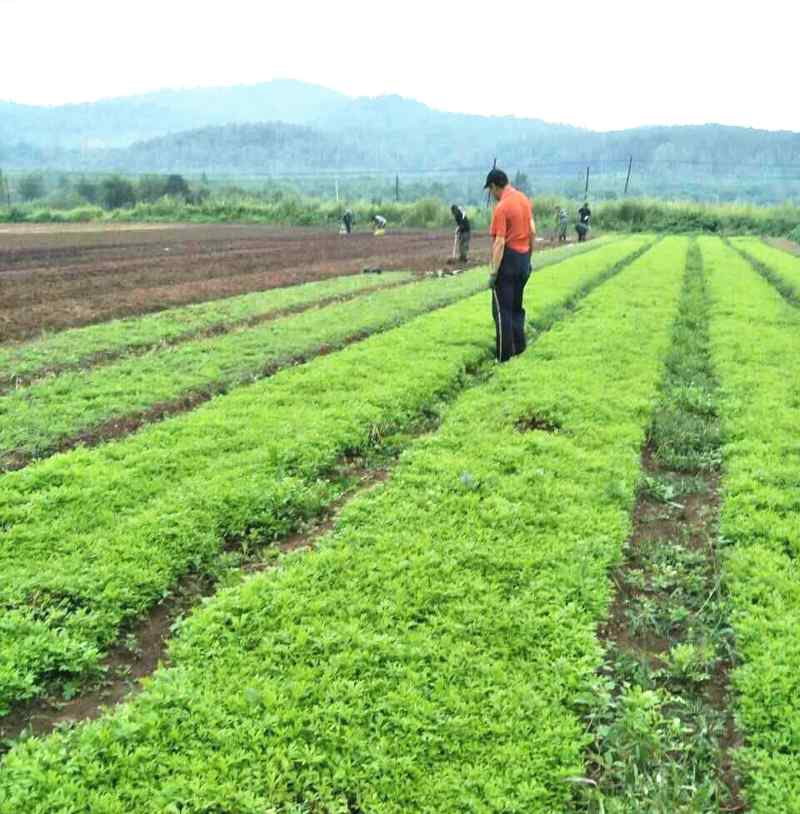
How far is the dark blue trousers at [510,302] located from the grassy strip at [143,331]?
5905mm

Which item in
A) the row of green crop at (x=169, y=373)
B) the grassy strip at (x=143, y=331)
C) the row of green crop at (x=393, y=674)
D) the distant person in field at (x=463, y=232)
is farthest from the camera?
the distant person in field at (x=463, y=232)

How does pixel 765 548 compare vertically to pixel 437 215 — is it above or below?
below

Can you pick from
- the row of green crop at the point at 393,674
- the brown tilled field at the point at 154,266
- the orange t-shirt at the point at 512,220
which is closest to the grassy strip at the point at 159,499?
the row of green crop at the point at 393,674

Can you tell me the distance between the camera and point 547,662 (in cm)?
446

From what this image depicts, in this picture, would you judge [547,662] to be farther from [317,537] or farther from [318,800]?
[317,537]

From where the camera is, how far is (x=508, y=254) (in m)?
11.1

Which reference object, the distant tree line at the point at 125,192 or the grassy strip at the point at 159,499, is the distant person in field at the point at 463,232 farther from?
the distant tree line at the point at 125,192

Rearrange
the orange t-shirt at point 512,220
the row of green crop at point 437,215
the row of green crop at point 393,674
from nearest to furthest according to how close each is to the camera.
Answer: the row of green crop at point 393,674
the orange t-shirt at point 512,220
the row of green crop at point 437,215

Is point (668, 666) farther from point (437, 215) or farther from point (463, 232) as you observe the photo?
point (437, 215)

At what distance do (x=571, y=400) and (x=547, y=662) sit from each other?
5.47 meters

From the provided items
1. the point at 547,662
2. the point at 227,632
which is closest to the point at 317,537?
the point at 227,632

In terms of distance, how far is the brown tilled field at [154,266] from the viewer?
17.2 metres

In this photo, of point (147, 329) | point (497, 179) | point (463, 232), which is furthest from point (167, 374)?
point (463, 232)

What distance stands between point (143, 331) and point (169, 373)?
3.70 meters
